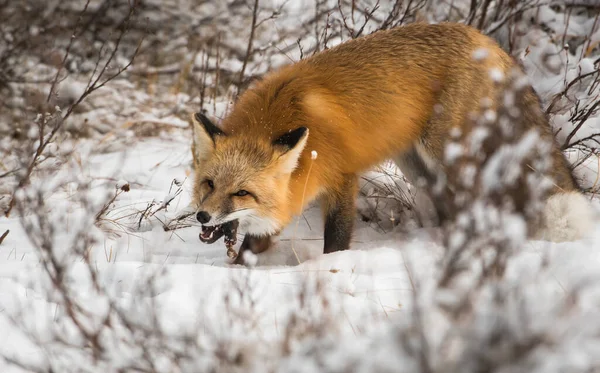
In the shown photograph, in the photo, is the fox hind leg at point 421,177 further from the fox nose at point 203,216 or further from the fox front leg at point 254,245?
the fox nose at point 203,216

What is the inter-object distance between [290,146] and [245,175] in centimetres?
31

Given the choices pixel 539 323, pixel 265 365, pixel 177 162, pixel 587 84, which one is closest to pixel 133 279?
pixel 265 365

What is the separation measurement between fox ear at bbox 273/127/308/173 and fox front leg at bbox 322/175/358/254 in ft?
1.41

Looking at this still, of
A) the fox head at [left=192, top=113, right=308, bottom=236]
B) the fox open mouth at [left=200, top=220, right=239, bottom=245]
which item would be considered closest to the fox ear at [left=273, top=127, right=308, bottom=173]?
the fox head at [left=192, top=113, right=308, bottom=236]

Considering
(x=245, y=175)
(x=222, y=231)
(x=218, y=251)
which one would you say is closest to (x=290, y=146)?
Result: (x=245, y=175)

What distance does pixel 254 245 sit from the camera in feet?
12.7

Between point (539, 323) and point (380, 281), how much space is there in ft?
4.42

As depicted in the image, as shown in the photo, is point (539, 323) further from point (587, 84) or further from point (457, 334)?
point (587, 84)

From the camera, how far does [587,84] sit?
212 inches

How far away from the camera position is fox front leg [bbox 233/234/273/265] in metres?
3.82

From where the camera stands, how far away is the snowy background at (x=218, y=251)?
145 cm

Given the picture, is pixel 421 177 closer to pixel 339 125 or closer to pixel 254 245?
pixel 339 125

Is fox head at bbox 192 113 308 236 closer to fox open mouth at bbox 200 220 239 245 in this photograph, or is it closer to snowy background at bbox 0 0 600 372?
fox open mouth at bbox 200 220 239 245

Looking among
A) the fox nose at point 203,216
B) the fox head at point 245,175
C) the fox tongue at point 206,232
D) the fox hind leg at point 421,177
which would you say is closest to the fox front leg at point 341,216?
the fox head at point 245,175
